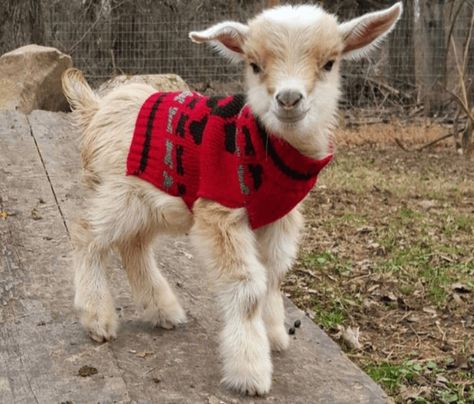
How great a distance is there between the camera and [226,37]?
3.20 m

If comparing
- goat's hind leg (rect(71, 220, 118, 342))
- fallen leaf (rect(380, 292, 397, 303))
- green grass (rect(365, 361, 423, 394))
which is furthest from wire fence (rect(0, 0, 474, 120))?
goat's hind leg (rect(71, 220, 118, 342))

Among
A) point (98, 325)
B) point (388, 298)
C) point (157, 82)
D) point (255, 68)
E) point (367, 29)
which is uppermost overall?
point (367, 29)

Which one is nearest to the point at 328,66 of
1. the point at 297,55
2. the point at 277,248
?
the point at 297,55

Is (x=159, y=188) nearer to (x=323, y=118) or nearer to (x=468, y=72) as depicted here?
(x=323, y=118)

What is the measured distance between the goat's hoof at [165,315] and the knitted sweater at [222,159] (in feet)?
1.99

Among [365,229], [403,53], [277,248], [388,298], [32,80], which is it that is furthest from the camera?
[403,53]

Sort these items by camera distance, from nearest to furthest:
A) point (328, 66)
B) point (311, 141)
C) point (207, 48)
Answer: point (328, 66)
point (311, 141)
point (207, 48)

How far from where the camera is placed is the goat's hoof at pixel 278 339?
3635 mm

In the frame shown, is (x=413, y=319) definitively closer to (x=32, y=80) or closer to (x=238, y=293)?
(x=238, y=293)

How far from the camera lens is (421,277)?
5184mm

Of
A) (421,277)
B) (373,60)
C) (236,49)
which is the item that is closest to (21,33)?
(373,60)

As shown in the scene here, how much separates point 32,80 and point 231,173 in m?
4.97

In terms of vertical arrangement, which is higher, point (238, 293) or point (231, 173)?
point (231, 173)

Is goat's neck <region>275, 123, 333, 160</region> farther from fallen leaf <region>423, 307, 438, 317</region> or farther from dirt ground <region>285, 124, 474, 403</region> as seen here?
fallen leaf <region>423, 307, 438, 317</region>
